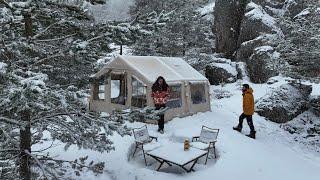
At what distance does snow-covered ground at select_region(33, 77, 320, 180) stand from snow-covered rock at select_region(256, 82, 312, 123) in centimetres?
159

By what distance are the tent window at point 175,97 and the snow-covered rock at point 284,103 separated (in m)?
4.81

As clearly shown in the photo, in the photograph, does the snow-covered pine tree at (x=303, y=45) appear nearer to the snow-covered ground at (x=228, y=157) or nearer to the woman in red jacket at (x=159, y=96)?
the snow-covered ground at (x=228, y=157)

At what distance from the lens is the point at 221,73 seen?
25125mm

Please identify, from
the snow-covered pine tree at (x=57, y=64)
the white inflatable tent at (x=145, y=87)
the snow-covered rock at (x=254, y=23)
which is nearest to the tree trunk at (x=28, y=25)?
the snow-covered pine tree at (x=57, y=64)

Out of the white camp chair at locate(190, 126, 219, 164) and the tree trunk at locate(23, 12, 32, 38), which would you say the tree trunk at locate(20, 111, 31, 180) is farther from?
the white camp chair at locate(190, 126, 219, 164)

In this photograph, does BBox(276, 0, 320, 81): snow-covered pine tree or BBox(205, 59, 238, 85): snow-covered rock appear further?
BBox(205, 59, 238, 85): snow-covered rock

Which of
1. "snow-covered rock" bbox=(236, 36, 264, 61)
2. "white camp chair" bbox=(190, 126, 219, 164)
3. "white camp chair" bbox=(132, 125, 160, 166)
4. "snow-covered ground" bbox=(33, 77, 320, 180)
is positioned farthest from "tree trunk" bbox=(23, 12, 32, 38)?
"snow-covered rock" bbox=(236, 36, 264, 61)

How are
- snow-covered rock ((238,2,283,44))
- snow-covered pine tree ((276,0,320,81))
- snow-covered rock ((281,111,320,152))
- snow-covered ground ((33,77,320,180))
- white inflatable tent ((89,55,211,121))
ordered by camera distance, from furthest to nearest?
snow-covered rock ((238,2,283,44)) → snow-covered rock ((281,111,320,152)) → white inflatable tent ((89,55,211,121)) → snow-covered pine tree ((276,0,320,81)) → snow-covered ground ((33,77,320,180))

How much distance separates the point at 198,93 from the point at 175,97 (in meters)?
1.80

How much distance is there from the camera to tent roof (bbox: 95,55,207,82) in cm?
1427

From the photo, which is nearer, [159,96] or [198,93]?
[159,96]

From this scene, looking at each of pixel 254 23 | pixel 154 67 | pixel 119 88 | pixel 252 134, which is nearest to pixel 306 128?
pixel 252 134

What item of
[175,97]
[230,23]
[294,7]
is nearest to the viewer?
[175,97]

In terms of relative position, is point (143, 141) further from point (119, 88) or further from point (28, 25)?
point (28, 25)
